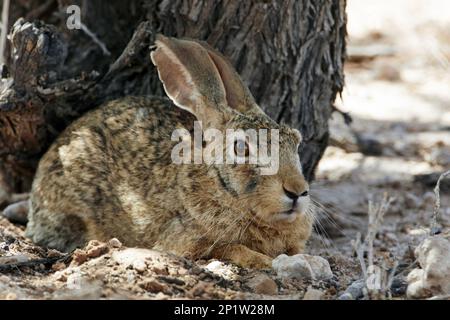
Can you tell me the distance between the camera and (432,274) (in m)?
5.04

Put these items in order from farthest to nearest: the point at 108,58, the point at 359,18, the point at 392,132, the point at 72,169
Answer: the point at 359,18 → the point at 392,132 → the point at 108,58 → the point at 72,169

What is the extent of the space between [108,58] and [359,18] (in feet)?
17.9

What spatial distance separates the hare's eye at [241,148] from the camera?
19.2 feet

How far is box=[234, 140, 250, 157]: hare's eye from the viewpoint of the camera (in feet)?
19.2

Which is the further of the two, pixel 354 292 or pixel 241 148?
pixel 241 148

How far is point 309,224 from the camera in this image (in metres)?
6.17

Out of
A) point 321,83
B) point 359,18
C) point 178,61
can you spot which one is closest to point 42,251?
point 178,61

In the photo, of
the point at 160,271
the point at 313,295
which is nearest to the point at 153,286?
the point at 160,271

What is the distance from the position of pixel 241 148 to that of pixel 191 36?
152 centimetres

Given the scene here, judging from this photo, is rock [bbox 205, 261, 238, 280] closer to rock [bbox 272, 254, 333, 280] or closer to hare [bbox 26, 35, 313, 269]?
hare [bbox 26, 35, 313, 269]

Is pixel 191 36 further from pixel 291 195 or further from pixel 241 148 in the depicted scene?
pixel 291 195
